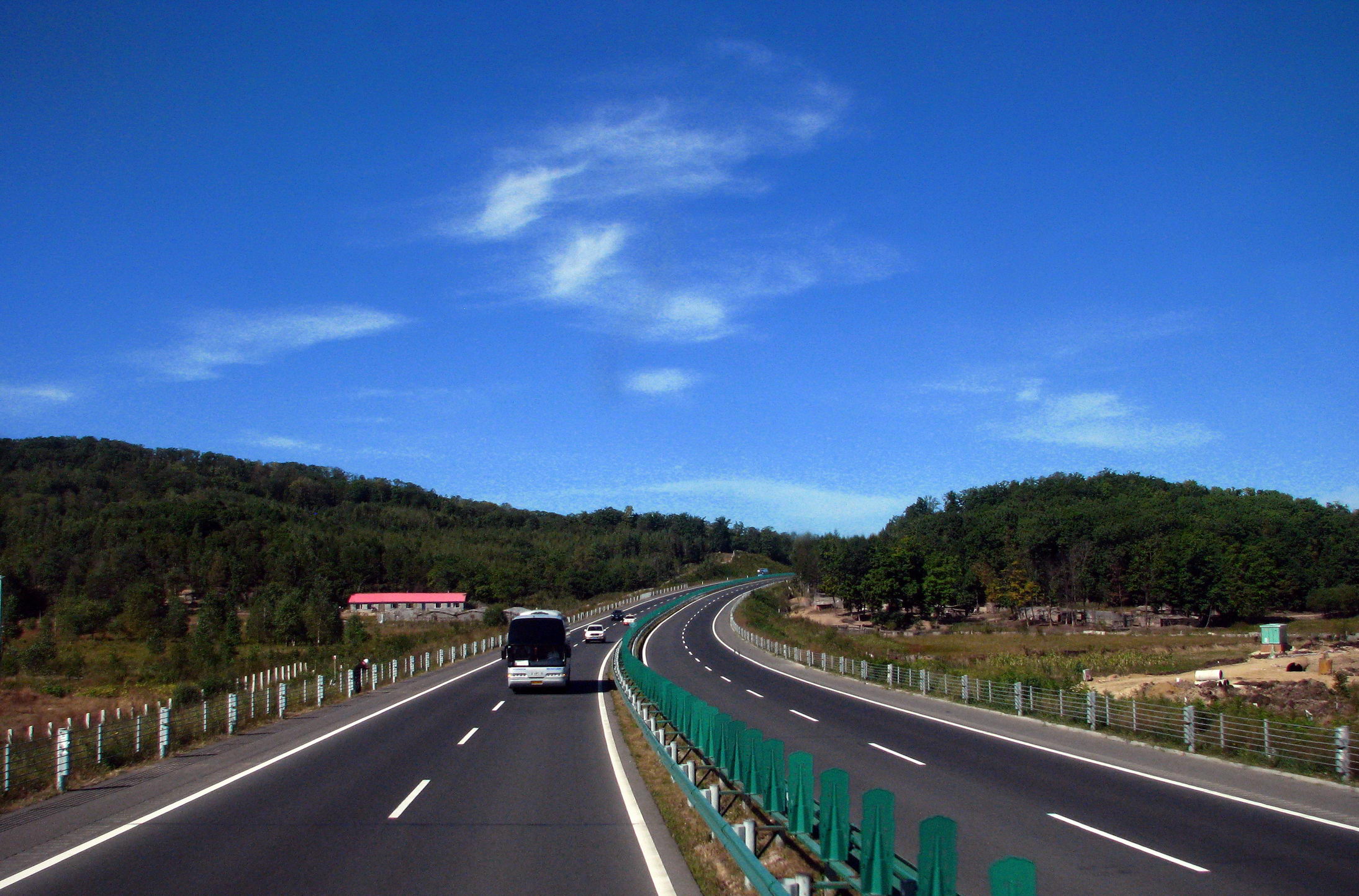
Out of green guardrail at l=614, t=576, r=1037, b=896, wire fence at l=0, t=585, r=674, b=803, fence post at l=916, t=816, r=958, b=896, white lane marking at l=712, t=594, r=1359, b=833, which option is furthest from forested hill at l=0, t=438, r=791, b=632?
fence post at l=916, t=816, r=958, b=896

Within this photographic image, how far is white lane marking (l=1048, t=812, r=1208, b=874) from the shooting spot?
34.1 ft

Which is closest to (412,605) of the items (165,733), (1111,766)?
(165,733)

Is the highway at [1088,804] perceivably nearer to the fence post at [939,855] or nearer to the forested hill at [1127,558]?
the fence post at [939,855]

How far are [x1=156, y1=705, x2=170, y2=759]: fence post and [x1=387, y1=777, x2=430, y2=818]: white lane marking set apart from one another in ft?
21.4

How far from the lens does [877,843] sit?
7090 millimetres

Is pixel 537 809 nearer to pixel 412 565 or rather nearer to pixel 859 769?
pixel 859 769

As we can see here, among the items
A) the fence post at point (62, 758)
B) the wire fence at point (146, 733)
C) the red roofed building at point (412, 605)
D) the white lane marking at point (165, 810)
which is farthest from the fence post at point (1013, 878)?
the red roofed building at point (412, 605)

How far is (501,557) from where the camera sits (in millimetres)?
180375

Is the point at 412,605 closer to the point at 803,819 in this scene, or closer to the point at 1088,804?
the point at 1088,804

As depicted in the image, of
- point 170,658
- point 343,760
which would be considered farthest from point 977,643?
point 343,760

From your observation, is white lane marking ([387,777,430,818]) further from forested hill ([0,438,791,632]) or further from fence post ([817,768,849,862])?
forested hill ([0,438,791,632])

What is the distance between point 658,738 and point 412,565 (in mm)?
152217

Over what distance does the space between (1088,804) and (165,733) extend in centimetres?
1708

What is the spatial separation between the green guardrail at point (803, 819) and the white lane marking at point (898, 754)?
178 inches
